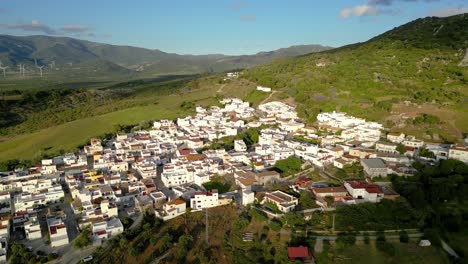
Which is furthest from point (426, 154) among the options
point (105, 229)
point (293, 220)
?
point (105, 229)

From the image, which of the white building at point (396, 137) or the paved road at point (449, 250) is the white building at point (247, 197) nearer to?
the paved road at point (449, 250)

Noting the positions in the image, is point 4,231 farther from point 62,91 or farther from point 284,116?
point 62,91

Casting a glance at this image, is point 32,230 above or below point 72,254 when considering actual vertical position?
above

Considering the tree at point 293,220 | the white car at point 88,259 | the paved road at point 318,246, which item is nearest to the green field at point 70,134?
the white car at point 88,259

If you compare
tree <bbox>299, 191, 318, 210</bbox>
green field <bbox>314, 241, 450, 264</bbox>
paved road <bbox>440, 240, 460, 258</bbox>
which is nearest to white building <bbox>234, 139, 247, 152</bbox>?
tree <bbox>299, 191, 318, 210</bbox>

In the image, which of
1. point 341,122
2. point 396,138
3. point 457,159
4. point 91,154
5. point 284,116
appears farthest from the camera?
point 284,116

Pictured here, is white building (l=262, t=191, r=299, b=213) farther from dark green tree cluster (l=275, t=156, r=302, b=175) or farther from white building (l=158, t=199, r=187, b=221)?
white building (l=158, t=199, r=187, b=221)

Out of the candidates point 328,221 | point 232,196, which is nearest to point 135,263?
point 232,196

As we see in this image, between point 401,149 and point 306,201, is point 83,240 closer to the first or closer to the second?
point 306,201
